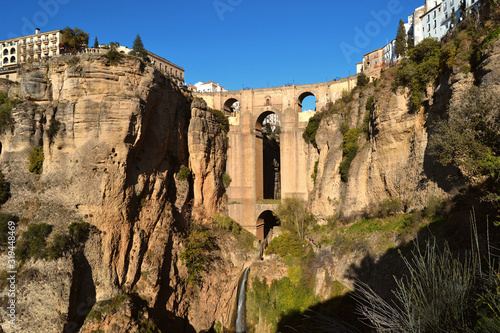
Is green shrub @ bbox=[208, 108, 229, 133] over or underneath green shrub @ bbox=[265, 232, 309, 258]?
over

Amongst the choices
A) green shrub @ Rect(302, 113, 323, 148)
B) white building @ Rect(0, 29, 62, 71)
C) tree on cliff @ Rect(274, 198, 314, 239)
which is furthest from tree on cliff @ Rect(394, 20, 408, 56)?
white building @ Rect(0, 29, 62, 71)

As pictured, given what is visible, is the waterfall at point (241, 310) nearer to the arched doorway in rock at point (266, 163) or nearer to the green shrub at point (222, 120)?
the arched doorway in rock at point (266, 163)

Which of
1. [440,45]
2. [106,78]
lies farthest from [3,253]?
[440,45]

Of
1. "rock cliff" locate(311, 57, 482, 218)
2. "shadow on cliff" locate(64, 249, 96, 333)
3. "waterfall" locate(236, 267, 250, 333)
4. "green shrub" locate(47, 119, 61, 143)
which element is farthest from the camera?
"waterfall" locate(236, 267, 250, 333)

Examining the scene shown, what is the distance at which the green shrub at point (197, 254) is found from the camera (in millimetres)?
24734

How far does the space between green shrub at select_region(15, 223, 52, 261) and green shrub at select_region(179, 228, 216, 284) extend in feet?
30.2

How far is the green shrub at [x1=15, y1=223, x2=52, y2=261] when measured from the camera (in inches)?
663

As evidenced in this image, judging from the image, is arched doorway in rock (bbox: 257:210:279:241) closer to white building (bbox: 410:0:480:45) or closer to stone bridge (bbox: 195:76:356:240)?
stone bridge (bbox: 195:76:356:240)

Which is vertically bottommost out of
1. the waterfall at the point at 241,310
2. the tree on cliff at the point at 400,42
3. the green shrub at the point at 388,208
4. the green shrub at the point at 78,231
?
the waterfall at the point at 241,310

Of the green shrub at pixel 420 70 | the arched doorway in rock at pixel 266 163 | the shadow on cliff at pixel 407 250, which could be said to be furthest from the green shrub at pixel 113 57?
the shadow on cliff at pixel 407 250

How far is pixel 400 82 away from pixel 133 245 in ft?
58.2

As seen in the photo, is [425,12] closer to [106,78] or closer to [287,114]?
[287,114]

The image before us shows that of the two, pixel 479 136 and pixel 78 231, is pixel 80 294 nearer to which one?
pixel 78 231

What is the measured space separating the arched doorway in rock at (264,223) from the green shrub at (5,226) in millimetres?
17593
